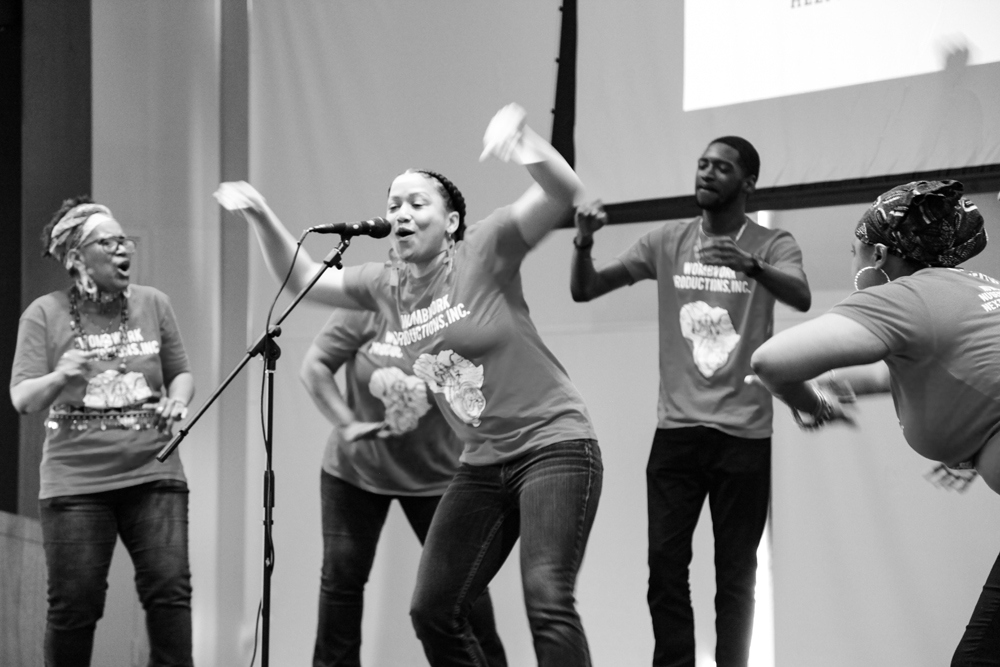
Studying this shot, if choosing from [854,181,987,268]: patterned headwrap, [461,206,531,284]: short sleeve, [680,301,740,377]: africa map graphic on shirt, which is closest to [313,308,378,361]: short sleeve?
[461,206,531,284]: short sleeve

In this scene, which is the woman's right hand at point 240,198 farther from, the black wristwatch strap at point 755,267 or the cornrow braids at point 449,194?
the black wristwatch strap at point 755,267

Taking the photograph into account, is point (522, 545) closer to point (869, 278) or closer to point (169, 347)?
point (869, 278)

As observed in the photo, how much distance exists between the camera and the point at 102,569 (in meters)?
3.75

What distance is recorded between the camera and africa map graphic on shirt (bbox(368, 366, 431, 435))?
374 centimetres

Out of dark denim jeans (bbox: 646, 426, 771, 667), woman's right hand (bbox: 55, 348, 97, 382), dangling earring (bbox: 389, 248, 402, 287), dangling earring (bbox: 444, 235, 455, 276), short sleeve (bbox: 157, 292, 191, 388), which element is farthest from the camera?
short sleeve (bbox: 157, 292, 191, 388)

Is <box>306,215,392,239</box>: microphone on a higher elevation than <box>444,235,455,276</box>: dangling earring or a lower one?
higher

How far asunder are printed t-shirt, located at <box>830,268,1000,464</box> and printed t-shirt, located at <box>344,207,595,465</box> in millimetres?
914

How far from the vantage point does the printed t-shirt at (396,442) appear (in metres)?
3.74

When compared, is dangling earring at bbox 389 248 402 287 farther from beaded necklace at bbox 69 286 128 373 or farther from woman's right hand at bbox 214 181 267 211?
beaded necklace at bbox 69 286 128 373

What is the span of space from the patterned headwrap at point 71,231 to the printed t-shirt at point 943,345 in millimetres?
2835

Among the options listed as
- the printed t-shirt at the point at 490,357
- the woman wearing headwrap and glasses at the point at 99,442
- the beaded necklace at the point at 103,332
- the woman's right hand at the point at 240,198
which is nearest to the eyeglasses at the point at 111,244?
the woman wearing headwrap and glasses at the point at 99,442

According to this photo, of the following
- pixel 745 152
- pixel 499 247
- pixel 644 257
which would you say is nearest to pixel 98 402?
pixel 499 247

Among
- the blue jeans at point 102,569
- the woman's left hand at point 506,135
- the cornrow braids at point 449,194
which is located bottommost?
the blue jeans at point 102,569

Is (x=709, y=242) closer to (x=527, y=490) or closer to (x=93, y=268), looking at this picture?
(x=527, y=490)
